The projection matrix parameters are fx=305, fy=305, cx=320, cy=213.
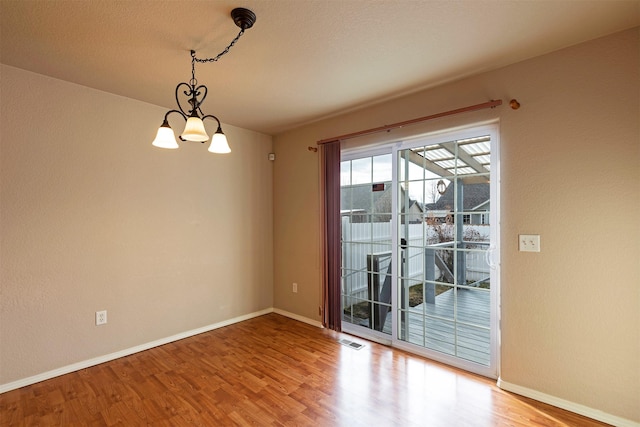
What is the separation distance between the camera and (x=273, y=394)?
7.62 feet

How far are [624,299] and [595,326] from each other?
248 millimetres

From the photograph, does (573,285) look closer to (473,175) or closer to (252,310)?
(473,175)

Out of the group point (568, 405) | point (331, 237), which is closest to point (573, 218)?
point (568, 405)

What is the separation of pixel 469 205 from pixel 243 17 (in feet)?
7.43

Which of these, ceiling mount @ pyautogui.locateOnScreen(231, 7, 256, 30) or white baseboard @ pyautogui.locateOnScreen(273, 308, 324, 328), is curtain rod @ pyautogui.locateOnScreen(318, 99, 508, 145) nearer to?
ceiling mount @ pyautogui.locateOnScreen(231, 7, 256, 30)

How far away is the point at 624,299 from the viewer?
1.96 metres

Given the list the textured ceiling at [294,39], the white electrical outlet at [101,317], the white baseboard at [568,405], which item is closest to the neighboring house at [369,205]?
the textured ceiling at [294,39]

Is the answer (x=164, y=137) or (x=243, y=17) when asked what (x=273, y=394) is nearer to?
(x=164, y=137)

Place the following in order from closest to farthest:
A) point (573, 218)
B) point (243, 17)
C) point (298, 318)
Answer: point (243, 17) < point (573, 218) < point (298, 318)

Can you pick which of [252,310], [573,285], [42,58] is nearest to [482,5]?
[573,285]

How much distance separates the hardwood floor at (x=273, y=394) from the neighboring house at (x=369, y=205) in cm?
137

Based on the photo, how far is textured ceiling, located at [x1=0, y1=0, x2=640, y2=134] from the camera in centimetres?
176

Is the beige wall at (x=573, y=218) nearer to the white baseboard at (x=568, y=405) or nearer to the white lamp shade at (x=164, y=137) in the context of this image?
the white baseboard at (x=568, y=405)

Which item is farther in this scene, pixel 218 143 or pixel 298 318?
pixel 298 318
